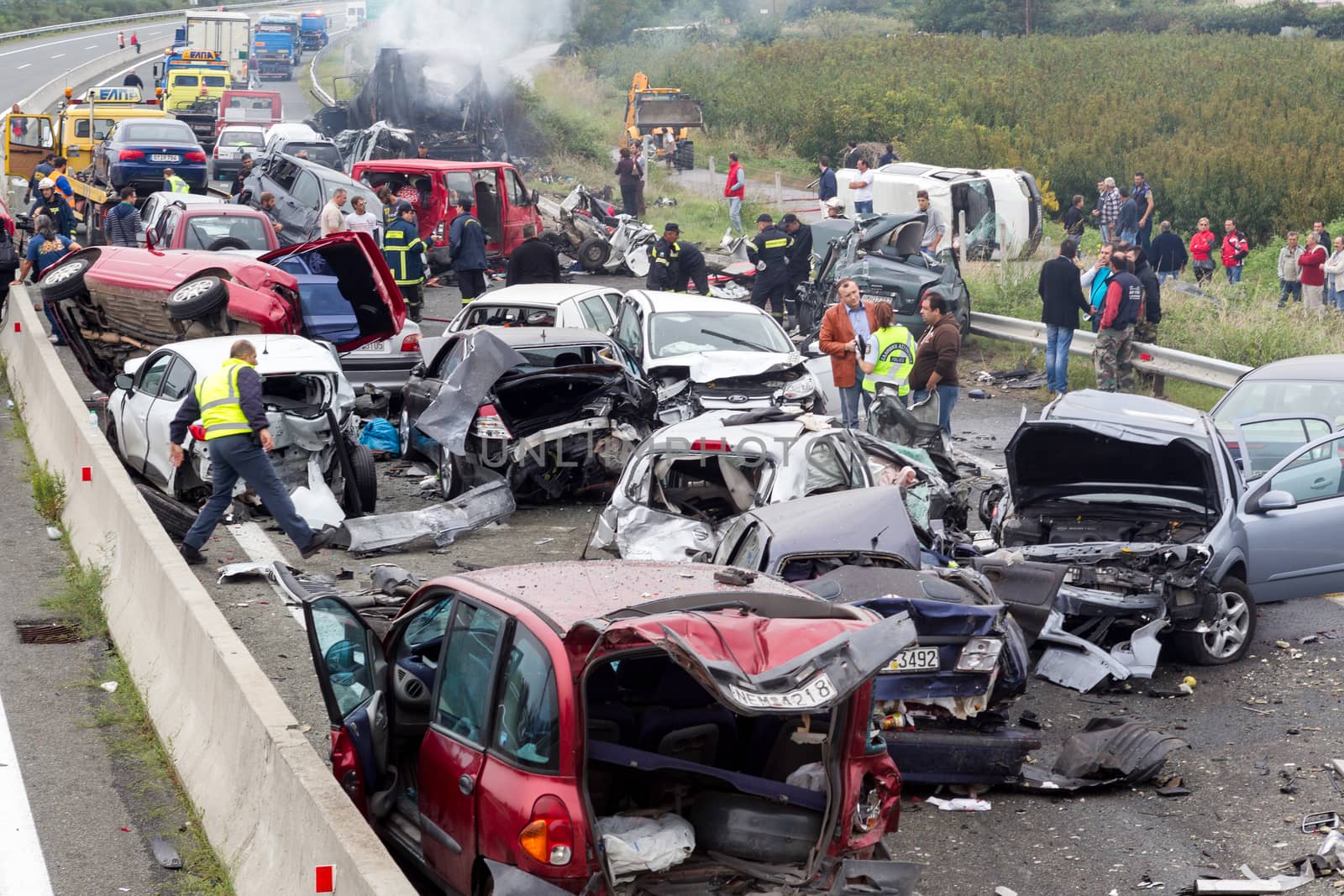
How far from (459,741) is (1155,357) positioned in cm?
1293

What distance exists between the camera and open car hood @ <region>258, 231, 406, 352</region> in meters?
14.6

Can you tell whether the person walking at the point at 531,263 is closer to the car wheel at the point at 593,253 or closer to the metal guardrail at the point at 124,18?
the car wheel at the point at 593,253

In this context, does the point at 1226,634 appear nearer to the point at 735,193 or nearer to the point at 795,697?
the point at 795,697

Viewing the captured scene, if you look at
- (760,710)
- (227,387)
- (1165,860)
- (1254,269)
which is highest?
(760,710)

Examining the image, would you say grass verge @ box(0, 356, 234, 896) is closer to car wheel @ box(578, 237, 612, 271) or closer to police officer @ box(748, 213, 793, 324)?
police officer @ box(748, 213, 793, 324)

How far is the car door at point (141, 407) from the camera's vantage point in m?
12.4

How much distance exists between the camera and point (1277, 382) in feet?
39.7

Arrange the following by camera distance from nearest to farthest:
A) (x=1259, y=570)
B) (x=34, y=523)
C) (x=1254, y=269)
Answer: (x=1259, y=570) < (x=34, y=523) < (x=1254, y=269)

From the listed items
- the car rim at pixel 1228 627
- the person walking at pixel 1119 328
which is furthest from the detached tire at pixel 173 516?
the person walking at pixel 1119 328

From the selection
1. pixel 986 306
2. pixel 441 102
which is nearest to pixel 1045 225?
pixel 986 306

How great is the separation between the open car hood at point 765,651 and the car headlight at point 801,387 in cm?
822

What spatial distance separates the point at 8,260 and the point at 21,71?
4711 centimetres

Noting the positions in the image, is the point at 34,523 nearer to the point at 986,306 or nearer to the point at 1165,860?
the point at 1165,860

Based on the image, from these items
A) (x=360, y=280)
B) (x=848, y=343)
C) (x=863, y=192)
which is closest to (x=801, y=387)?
(x=848, y=343)
